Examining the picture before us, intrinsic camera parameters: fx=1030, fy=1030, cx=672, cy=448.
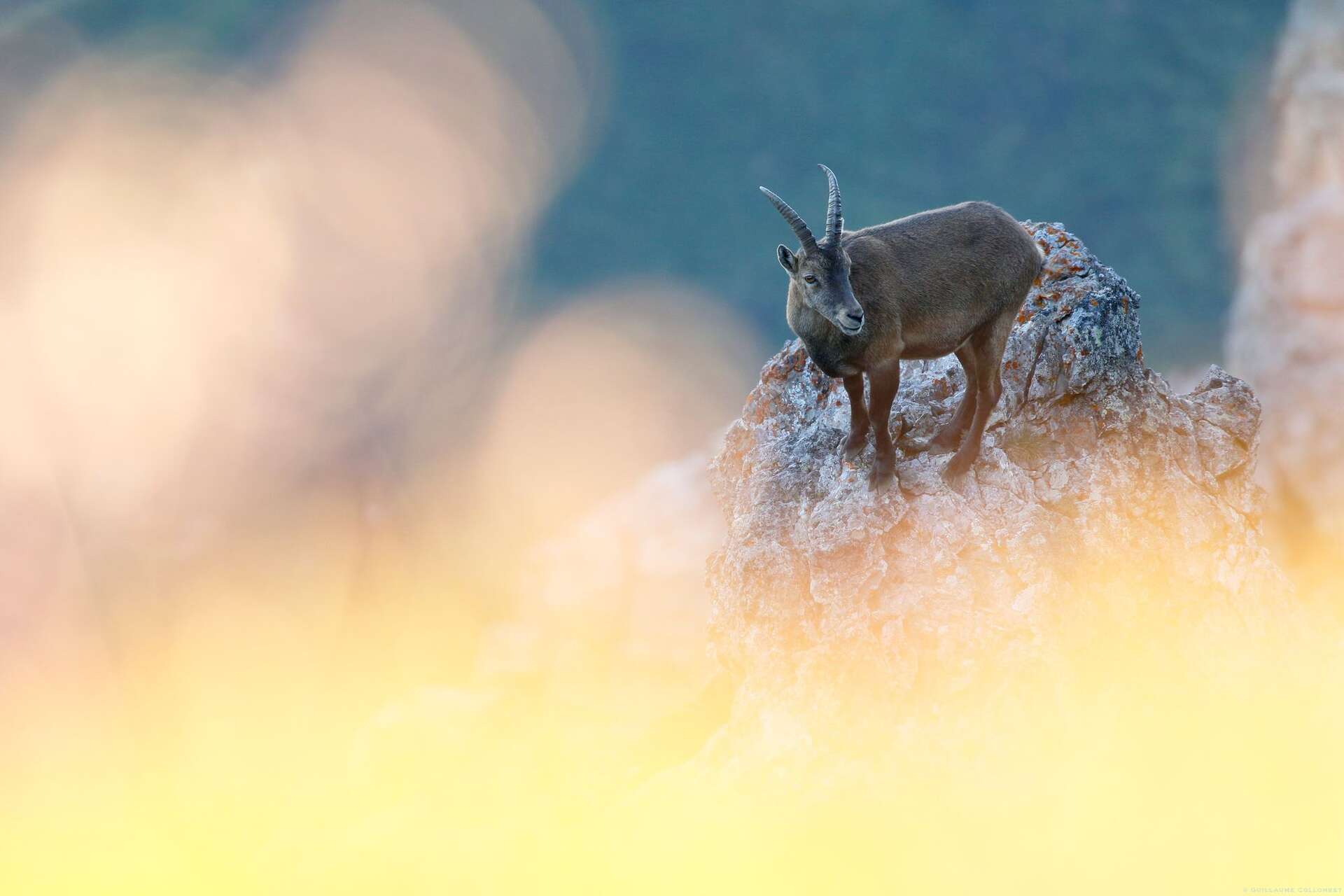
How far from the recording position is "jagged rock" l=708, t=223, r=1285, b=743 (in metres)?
7.44

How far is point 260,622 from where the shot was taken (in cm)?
2675

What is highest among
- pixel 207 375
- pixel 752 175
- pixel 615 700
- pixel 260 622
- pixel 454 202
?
pixel 752 175

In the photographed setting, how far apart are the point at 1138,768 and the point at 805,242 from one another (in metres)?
4.56

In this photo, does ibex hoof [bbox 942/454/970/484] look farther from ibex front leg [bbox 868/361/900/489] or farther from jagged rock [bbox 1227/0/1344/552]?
jagged rock [bbox 1227/0/1344/552]

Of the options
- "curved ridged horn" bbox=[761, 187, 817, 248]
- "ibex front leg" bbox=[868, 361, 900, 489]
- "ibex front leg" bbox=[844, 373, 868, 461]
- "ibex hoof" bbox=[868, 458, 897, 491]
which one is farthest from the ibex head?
"ibex hoof" bbox=[868, 458, 897, 491]

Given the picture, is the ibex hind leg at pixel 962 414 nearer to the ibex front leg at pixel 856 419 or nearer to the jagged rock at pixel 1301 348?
the ibex front leg at pixel 856 419

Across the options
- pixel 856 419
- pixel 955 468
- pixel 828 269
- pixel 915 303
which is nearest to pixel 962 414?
pixel 955 468

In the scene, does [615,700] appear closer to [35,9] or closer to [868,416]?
[868,416]

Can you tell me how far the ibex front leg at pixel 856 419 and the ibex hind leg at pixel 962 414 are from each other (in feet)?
2.12

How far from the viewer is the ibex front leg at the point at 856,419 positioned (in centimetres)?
744

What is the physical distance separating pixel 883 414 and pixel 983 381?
99cm

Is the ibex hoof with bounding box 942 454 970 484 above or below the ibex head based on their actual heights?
below

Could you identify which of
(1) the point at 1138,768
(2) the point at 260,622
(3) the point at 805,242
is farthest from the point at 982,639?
(2) the point at 260,622

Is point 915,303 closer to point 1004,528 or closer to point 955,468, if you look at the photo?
point 955,468
